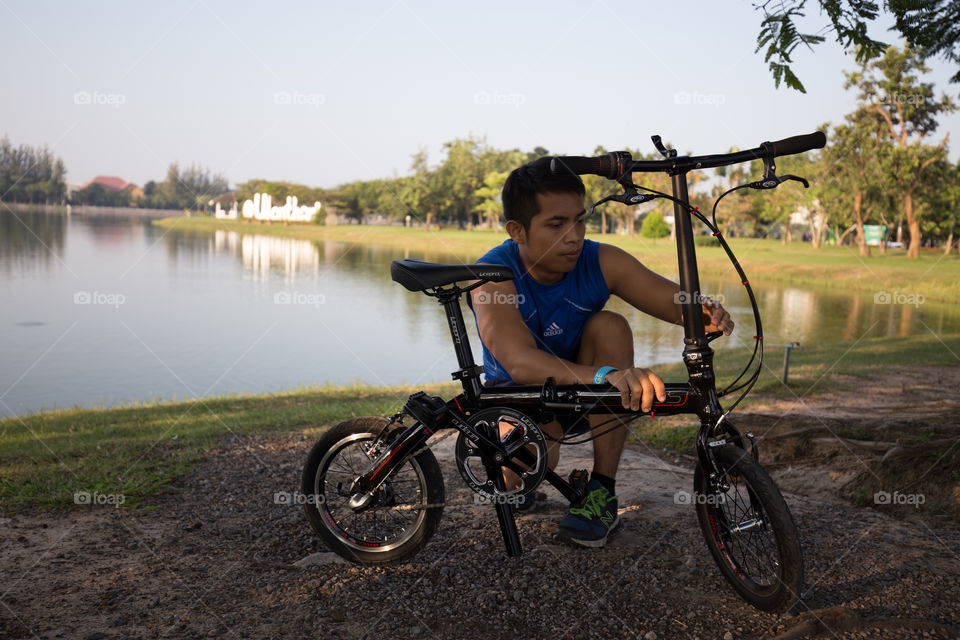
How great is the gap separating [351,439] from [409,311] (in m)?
20.0

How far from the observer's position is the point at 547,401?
9.32 feet

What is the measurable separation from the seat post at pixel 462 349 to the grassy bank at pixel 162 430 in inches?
85.5

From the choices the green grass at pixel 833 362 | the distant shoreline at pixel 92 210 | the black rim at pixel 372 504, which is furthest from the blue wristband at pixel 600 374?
the distant shoreline at pixel 92 210

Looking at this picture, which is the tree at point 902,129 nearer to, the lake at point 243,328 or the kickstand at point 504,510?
the lake at point 243,328

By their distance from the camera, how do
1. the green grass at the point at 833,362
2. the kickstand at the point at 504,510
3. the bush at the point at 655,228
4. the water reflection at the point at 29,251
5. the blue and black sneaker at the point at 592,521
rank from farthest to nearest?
the bush at the point at 655,228, the water reflection at the point at 29,251, the green grass at the point at 833,362, the blue and black sneaker at the point at 592,521, the kickstand at the point at 504,510

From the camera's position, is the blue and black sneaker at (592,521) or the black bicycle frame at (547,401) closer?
the black bicycle frame at (547,401)

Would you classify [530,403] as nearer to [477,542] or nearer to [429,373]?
[477,542]

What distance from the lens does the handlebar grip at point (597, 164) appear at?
2.53 m

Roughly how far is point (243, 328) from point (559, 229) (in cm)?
1782

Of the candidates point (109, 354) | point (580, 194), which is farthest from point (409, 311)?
point (580, 194)

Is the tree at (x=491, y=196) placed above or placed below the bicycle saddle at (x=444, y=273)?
above

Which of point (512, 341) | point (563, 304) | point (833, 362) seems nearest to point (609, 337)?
point (563, 304)

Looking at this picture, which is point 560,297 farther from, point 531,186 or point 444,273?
point 444,273

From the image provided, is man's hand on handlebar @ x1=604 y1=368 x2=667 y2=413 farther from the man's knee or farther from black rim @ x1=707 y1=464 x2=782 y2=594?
the man's knee
